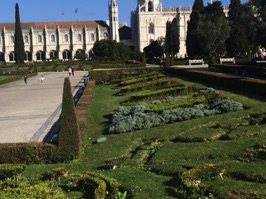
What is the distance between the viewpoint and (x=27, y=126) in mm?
10883

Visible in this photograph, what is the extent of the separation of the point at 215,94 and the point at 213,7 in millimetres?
34868

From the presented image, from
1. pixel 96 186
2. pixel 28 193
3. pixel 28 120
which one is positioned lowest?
pixel 28 120

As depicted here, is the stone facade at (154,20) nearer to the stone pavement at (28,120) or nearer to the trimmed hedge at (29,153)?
the stone pavement at (28,120)

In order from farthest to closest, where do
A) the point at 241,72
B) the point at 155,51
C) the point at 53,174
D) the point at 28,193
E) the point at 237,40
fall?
the point at 155,51 → the point at 237,40 → the point at 241,72 → the point at 53,174 → the point at 28,193

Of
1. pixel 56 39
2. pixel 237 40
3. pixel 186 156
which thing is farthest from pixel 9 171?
pixel 56 39

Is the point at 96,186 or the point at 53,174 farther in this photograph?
the point at 53,174

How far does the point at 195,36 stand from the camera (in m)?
41.2

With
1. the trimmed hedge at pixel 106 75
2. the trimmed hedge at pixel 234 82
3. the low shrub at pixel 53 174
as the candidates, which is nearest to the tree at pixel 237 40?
the trimmed hedge at pixel 106 75

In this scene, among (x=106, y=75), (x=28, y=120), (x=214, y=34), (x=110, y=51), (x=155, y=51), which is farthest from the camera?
(x=155, y=51)

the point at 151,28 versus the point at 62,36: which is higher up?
Answer: the point at 151,28

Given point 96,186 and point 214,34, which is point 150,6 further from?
point 96,186

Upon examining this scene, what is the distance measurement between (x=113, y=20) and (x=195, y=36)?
52171 millimetres

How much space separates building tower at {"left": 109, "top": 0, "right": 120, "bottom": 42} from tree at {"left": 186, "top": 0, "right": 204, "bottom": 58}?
140 feet

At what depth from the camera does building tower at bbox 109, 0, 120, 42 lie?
9025 cm
